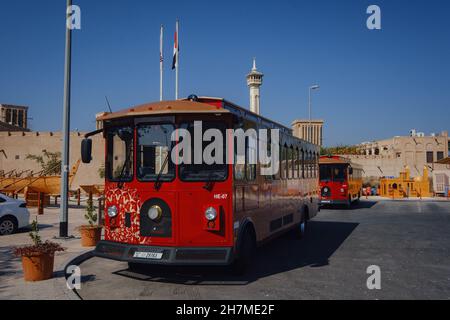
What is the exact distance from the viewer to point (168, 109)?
739 cm

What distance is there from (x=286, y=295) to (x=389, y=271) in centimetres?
306

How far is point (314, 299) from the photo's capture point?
670 cm

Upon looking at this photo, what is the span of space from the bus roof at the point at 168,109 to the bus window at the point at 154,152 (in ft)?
0.85

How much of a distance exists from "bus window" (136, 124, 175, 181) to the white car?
8402mm

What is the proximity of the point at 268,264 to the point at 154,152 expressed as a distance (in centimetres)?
384

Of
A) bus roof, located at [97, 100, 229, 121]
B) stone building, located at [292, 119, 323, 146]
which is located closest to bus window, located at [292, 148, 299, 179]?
bus roof, located at [97, 100, 229, 121]

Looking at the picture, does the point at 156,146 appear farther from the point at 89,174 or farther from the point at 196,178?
the point at 89,174

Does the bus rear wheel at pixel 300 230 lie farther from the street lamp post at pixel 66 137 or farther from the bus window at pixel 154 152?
the street lamp post at pixel 66 137

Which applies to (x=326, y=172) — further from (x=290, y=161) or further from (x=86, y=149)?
(x=86, y=149)

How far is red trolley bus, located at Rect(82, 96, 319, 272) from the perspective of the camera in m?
7.23

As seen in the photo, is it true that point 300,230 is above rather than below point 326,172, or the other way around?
below

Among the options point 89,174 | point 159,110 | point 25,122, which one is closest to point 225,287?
point 159,110

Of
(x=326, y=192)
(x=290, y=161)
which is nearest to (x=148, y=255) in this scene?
(x=290, y=161)

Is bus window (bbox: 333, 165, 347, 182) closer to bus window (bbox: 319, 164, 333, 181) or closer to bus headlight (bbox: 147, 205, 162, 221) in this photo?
bus window (bbox: 319, 164, 333, 181)
